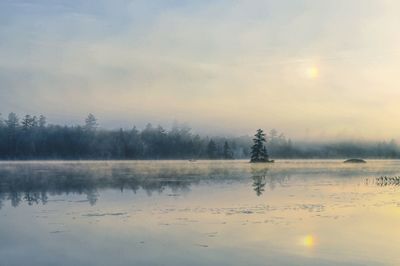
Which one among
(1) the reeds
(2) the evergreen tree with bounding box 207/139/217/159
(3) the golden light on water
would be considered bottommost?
(3) the golden light on water

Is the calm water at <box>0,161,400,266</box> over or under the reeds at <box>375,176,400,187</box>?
under

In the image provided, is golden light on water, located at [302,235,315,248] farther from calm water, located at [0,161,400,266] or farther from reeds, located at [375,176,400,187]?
reeds, located at [375,176,400,187]

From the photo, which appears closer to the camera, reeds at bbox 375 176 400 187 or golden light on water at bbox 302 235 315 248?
golden light on water at bbox 302 235 315 248

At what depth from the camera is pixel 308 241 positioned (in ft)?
49.1

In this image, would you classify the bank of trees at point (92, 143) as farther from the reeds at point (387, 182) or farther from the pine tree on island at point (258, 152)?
the reeds at point (387, 182)

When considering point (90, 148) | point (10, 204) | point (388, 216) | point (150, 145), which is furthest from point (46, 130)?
point (388, 216)

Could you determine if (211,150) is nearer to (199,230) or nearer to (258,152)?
(258,152)

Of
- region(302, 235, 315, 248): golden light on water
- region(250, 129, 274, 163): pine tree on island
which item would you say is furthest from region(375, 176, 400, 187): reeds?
region(250, 129, 274, 163): pine tree on island

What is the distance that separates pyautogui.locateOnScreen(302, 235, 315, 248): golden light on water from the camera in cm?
1453

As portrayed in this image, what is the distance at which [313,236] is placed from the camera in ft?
51.8

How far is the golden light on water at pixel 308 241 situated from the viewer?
14.5m

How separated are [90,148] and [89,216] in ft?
383

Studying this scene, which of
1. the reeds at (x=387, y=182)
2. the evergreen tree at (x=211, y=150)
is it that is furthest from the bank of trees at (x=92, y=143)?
the reeds at (x=387, y=182)

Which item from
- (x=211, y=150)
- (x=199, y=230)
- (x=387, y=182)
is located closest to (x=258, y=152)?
(x=211, y=150)
